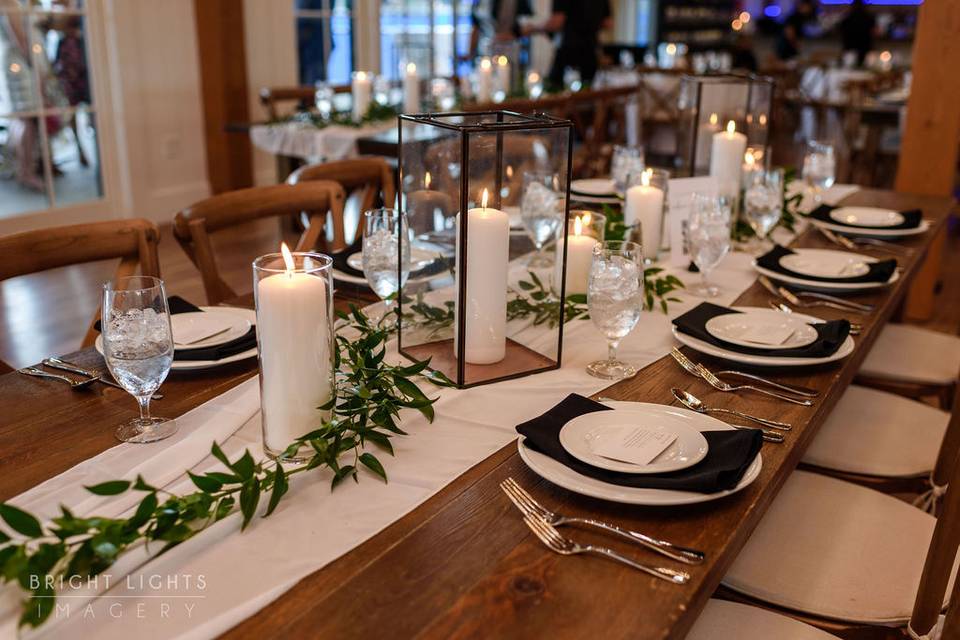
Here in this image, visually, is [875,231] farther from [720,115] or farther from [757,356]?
[757,356]

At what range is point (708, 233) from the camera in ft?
5.51

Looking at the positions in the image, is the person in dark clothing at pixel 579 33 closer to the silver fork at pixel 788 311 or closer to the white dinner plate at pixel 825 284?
the white dinner plate at pixel 825 284

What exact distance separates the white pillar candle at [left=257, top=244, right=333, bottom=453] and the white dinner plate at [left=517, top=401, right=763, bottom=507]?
246 millimetres

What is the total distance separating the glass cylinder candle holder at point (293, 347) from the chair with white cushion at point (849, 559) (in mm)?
678

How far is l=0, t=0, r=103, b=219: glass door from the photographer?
181 inches

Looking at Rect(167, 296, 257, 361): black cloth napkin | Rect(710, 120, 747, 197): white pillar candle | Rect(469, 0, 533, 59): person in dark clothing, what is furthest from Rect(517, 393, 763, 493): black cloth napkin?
Rect(469, 0, 533, 59): person in dark clothing

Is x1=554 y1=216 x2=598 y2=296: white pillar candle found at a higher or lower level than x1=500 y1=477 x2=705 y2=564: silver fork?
higher

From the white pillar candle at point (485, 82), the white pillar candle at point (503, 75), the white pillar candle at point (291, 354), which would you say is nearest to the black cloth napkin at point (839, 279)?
the white pillar candle at point (291, 354)

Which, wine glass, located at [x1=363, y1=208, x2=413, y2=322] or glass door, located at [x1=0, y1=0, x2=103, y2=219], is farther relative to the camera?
glass door, located at [x1=0, y1=0, x2=103, y2=219]

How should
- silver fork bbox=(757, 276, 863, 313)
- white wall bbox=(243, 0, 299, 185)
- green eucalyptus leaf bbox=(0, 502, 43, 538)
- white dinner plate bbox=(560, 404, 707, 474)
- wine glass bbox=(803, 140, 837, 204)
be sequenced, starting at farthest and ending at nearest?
Result: white wall bbox=(243, 0, 299, 185) → wine glass bbox=(803, 140, 837, 204) → silver fork bbox=(757, 276, 863, 313) → white dinner plate bbox=(560, 404, 707, 474) → green eucalyptus leaf bbox=(0, 502, 43, 538)

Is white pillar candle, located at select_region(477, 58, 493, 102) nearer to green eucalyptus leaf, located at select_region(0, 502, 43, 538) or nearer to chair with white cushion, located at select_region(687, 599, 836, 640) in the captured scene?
chair with white cushion, located at select_region(687, 599, 836, 640)

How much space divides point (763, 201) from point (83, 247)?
139 cm

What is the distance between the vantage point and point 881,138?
21.7 ft

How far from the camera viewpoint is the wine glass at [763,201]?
6.47 ft
